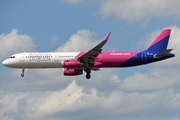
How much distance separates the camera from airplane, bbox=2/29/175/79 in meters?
106

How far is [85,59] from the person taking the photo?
106 meters

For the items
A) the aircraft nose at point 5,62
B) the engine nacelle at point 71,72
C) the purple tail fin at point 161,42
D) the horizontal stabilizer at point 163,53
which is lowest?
the engine nacelle at point 71,72

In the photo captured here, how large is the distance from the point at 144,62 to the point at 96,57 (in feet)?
28.0

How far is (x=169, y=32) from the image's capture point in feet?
366

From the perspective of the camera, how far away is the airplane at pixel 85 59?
105562mm

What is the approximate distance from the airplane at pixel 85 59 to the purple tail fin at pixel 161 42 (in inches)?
22.5

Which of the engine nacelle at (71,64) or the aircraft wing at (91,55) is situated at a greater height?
the aircraft wing at (91,55)

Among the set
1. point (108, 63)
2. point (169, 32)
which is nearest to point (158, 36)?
point (169, 32)

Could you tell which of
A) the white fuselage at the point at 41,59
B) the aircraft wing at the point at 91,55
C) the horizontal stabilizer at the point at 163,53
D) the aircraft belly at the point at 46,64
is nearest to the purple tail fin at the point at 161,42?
the horizontal stabilizer at the point at 163,53

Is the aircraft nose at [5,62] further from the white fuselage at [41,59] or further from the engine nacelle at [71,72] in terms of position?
the engine nacelle at [71,72]

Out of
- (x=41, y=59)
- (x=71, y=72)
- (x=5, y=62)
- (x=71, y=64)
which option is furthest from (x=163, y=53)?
(x=5, y=62)

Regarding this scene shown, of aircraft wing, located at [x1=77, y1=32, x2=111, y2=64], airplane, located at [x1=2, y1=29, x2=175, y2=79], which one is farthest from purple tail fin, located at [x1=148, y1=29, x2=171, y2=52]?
aircraft wing, located at [x1=77, y1=32, x2=111, y2=64]

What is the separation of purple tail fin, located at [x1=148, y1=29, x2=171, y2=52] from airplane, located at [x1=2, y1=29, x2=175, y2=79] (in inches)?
22.5

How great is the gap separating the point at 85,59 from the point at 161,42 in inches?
582
